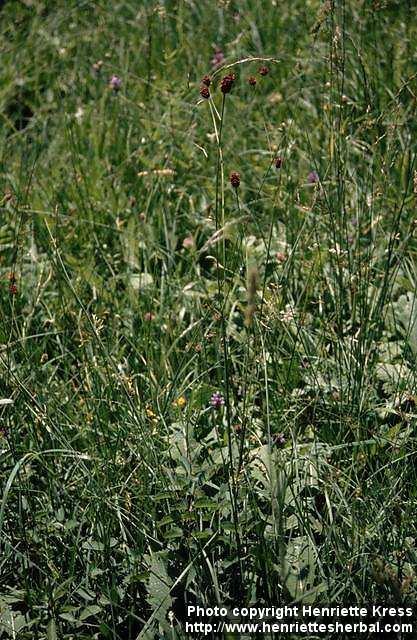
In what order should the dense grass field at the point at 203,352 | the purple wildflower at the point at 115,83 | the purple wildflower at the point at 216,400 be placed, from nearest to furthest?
1. the dense grass field at the point at 203,352
2. the purple wildflower at the point at 216,400
3. the purple wildflower at the point at 115,83

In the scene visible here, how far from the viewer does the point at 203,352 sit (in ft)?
7.40

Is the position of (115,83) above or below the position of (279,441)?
above

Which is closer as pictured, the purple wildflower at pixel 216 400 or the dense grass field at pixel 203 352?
the dense grass field at pixel 203 352

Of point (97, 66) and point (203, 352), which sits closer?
point (203, 352)

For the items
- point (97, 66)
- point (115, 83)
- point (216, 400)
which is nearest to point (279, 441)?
point (216, 400)

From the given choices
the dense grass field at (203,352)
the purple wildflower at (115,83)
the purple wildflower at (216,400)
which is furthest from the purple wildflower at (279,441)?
the purple wildflower at (115,83)

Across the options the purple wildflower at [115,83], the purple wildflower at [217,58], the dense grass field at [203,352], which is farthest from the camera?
the purple wildflower at [217,58]

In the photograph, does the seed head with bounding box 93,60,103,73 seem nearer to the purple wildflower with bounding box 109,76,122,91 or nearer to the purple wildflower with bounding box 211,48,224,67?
the purple wildflower with bounding box 109,76,122,91

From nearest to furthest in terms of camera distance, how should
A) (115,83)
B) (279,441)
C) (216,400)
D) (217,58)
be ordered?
(279,441), (216,400), (115,83), (217,58)

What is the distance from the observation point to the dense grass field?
5.77ft

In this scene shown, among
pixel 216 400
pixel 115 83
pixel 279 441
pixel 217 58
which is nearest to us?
pixel 279 441

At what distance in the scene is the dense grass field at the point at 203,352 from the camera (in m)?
1.76

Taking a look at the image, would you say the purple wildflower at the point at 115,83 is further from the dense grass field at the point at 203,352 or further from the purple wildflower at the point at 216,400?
the purple wildflower at the point at 216,400

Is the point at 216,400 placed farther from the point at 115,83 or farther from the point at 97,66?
the point at 97,66
